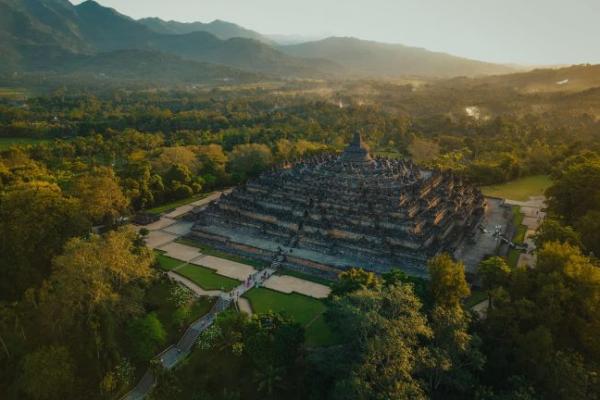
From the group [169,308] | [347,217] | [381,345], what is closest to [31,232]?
[169,308]

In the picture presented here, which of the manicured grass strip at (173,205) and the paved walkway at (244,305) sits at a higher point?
the paved walkway at (244,305)

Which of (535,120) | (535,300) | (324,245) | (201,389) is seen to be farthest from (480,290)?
(535,120)

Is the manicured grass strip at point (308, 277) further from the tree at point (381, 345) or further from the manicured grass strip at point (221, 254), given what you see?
the tree at point (381, 345)

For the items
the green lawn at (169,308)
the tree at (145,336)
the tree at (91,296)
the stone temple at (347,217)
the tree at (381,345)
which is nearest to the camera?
the tree at (381,345)

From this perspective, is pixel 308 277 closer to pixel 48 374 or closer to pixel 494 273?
pixel 494 273

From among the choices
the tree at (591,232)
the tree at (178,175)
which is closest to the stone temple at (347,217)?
the tree at (591,232)

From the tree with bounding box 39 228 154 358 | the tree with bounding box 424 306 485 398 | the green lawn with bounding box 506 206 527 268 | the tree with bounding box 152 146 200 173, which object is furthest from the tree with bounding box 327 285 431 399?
the tree with bounding box 152 146 200 173
